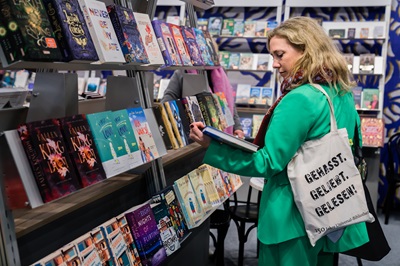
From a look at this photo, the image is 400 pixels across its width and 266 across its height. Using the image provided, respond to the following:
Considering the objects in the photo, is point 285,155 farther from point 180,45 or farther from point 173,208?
point 180,45

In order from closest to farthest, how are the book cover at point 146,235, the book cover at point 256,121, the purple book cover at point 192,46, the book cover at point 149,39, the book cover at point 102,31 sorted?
the book cover at point 102,31, the book cover at point 146,235, the book cover at point 149,39, the purple book cover at point 192,46, the book cover at point 256,121

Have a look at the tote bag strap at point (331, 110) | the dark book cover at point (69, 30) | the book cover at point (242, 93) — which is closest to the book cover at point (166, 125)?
the dark book cover at point (69, 30)

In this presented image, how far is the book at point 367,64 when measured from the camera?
17.2ft

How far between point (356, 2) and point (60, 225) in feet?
15.4

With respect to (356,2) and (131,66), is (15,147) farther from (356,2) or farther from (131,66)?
(356,2)

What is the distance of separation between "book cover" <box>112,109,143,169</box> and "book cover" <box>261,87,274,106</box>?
385 centimetres

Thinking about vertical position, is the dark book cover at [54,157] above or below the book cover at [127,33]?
below

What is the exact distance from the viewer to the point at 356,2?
17.4 ft

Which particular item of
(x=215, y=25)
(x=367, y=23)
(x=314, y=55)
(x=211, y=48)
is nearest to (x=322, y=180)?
(x=314, y=55)

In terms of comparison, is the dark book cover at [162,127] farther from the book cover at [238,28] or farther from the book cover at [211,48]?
the book cover at [238,28]

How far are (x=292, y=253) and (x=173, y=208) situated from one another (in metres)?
0.68

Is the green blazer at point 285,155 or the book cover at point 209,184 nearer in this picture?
the green blazer at point 285,155

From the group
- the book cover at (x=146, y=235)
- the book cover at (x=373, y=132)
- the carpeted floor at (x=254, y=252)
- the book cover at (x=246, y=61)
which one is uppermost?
the book cover at (x=246, y=61)

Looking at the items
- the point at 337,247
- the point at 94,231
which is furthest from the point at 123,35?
the point at 337,247
